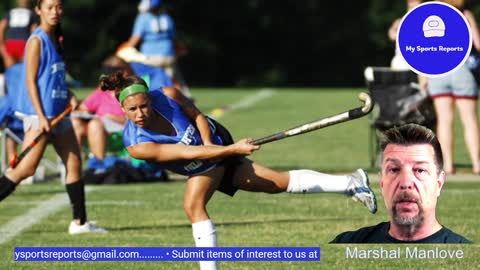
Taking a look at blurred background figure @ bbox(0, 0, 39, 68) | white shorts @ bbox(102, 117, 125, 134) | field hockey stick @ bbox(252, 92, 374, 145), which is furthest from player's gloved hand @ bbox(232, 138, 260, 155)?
blurred background figure @ bbox(0, 0, 39, 68)

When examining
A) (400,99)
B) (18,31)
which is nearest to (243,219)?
(400,99)

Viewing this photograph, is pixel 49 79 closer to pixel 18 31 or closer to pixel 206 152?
pixel 206 152

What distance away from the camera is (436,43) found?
16.4 ft

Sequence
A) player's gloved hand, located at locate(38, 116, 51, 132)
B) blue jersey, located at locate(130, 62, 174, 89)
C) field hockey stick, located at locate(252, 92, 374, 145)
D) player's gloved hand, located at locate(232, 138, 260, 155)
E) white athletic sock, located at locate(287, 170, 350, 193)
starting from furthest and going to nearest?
blue jersey, located at locate(130, 62, 174, 89), player's gloved hand, located at locate(38, 116, 51, 132), white athletic sock, located at locate(287, 170, 350, 193), player's gloved hand, located at locate(232, 138, 260, 155), field hockey stick, located at locate(252, 92, 374, 145)

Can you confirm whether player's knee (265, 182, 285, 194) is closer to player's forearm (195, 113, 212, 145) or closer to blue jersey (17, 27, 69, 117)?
player's forearm (195, 113, 212, 145)

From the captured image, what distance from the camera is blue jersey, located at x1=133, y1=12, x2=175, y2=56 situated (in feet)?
58.6

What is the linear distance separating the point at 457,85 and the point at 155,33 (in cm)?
598

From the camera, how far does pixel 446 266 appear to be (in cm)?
648

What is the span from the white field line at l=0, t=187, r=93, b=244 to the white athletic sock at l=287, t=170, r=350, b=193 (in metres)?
2.23

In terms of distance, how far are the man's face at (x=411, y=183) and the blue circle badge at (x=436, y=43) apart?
0.63 meters

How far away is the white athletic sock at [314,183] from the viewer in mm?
7559

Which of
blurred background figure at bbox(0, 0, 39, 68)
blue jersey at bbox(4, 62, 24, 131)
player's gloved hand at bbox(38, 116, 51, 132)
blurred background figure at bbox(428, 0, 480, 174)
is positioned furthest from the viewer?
blurred background figure at bbox(0, 0, 39, 68)

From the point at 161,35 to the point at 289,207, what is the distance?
755 cm

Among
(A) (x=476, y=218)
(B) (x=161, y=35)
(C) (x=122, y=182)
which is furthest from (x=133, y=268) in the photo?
(B) (x=161, y=35)
